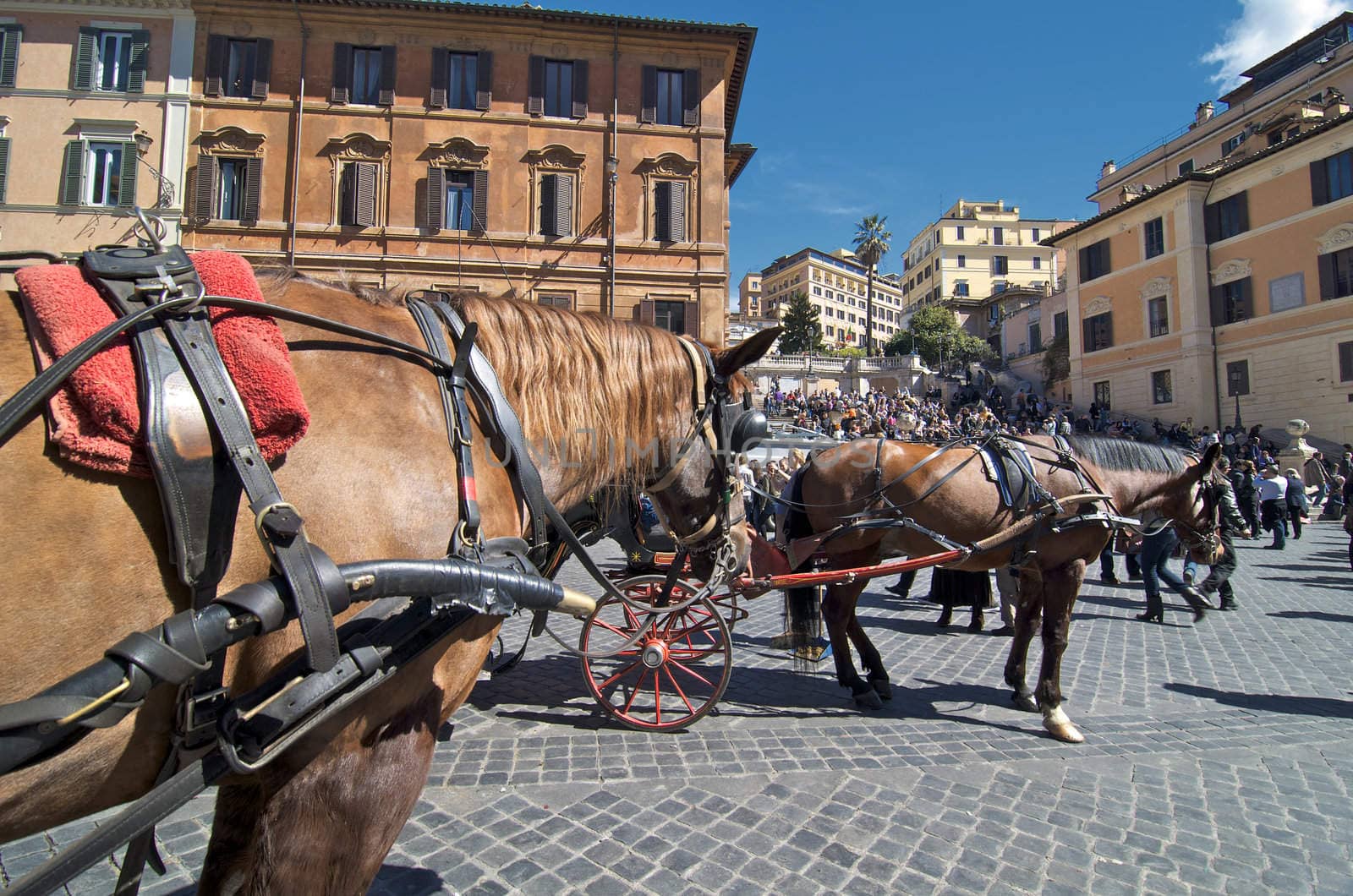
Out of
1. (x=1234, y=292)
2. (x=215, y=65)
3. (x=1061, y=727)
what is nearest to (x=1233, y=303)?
(x=1234, y=292)

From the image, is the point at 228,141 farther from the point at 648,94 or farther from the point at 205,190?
the point at 648,94

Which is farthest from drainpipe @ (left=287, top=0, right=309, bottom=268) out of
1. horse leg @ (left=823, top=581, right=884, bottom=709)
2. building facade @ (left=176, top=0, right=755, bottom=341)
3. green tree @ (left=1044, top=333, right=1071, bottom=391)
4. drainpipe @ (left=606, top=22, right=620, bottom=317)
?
green tree @ (left=1044, top=333, right=1071, bottom=391)

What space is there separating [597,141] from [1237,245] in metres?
23.8

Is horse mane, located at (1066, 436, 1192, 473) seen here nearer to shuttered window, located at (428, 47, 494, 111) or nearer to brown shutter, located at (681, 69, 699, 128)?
brown shutter, located at (681, 69, 699, 128)

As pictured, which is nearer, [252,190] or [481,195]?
[252,190]

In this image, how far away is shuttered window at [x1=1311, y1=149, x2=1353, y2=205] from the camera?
22.0 m

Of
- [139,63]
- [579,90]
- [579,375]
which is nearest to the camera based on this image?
[579,375]

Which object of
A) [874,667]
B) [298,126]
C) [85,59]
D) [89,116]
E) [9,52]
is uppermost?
[9,52]

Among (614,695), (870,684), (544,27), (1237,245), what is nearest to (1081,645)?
(870,684)

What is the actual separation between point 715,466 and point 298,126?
21697mm

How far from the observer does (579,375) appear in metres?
1.90

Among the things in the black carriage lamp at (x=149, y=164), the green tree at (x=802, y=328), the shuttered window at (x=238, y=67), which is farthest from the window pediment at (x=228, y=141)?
the green tree at (x=802, y=328)

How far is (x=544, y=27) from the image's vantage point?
19.8 meters

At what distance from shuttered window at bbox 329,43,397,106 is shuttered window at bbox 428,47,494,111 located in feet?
3.85
